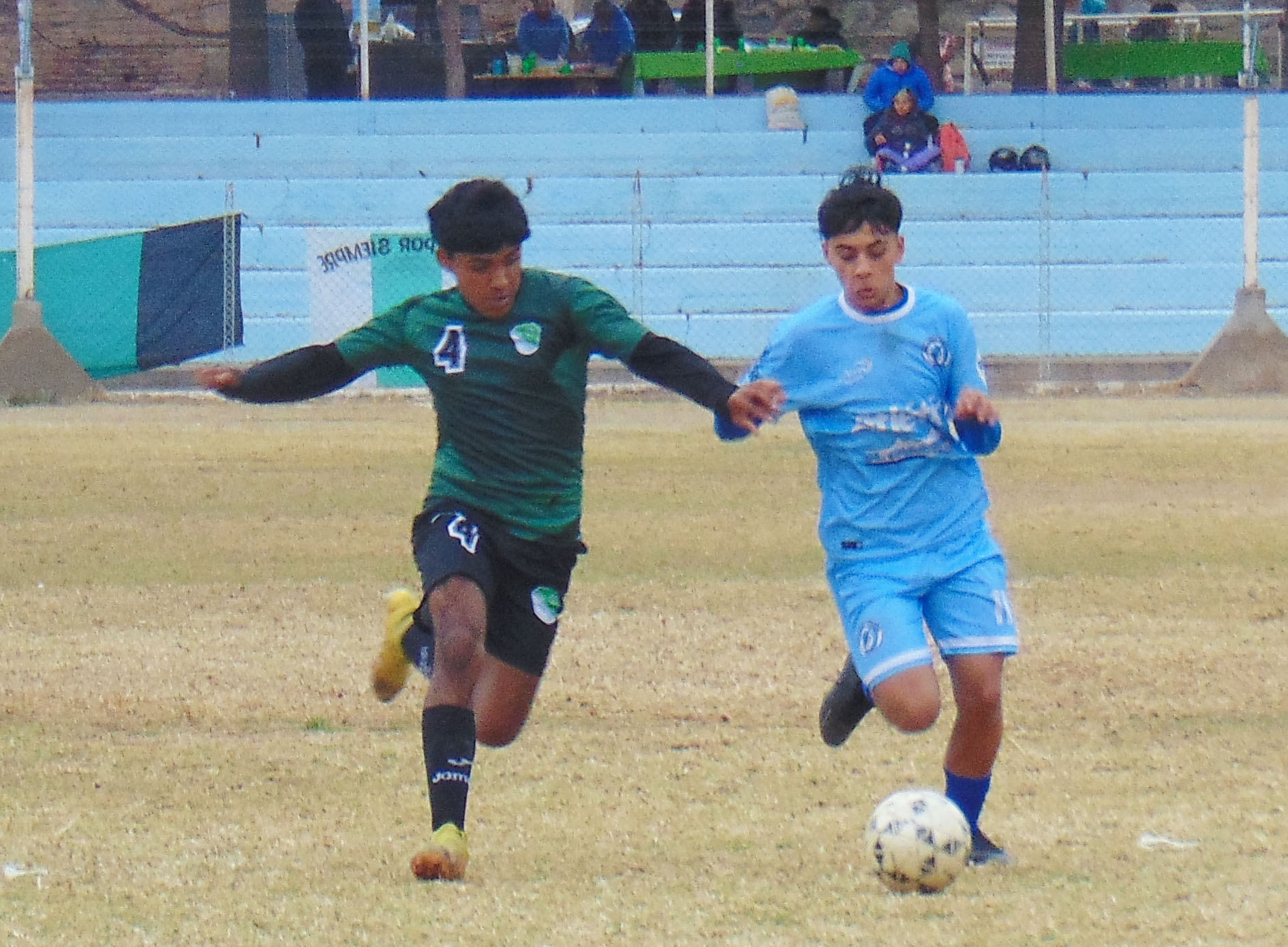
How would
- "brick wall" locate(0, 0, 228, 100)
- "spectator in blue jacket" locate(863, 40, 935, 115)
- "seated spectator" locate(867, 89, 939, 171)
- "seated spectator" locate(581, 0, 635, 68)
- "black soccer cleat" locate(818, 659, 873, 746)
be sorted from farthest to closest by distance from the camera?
"brick wall" locate(0, 0, 228, 100)
"seated spectator" locate(581, 0, 635, 68)
"spectator in blue jacket" locate(863, 40, 935, 115)
"seated spectator" locate(867, 89, 939, 171)
"black soccer cleat" locate(818, 659, 873, 746)

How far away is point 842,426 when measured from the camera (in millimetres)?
4949

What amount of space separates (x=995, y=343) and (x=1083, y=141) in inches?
163

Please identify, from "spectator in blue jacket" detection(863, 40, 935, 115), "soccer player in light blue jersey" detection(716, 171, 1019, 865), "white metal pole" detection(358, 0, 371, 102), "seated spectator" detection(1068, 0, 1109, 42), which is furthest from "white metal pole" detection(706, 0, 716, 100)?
"soccer player in light blue jersey" detection(716, 171, 1019, 865)

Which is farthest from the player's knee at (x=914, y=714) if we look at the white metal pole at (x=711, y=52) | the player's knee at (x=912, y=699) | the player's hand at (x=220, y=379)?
the white metal pole at (x=711, y=52)

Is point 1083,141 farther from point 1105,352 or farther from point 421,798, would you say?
point 421,798

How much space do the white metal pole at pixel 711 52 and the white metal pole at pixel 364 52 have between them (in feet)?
12.7

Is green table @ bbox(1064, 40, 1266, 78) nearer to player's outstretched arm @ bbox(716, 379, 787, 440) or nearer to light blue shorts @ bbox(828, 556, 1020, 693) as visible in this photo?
light blue shorts @ bbox(828, 556, 1020, 693)

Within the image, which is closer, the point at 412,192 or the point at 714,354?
the point at 714,354

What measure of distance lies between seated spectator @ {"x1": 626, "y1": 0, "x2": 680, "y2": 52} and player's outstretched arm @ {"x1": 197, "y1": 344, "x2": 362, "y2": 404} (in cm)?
1903

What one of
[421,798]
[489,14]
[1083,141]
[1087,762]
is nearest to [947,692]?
[1087,762]

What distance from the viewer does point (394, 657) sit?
5.89 m

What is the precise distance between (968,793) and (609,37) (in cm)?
2013

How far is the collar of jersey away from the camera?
16.3 feet

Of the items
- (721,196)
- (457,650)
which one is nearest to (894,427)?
(457,650)
